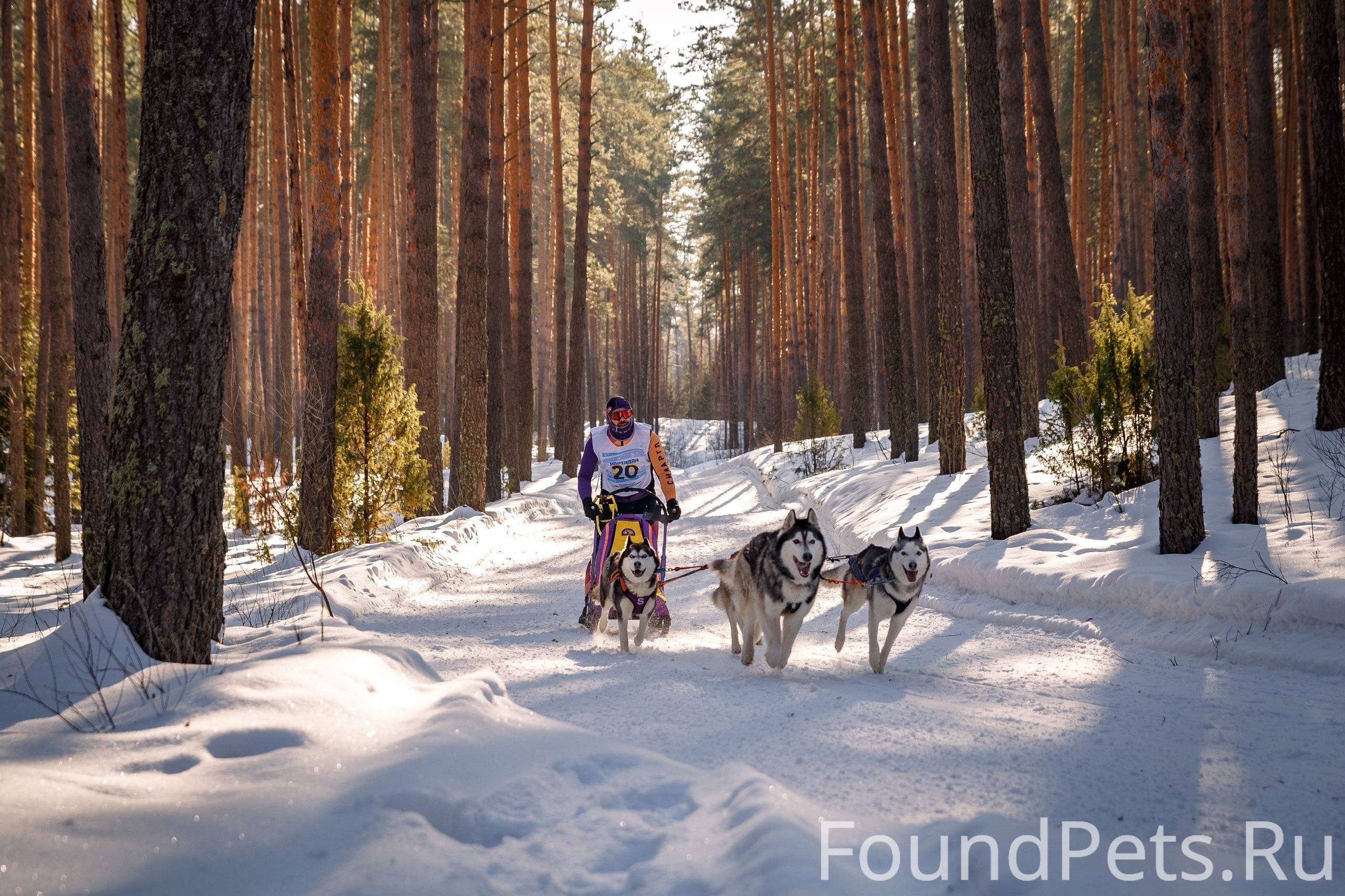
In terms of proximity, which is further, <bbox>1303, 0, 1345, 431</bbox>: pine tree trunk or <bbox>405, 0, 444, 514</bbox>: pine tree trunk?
<bbox>405, 0, 444, 514</bbox>: pine tree trunk

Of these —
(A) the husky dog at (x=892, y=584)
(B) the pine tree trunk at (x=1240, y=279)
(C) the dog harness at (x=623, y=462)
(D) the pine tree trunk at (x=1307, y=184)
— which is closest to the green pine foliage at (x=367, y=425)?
(C) the dog harness at (x=623, y=462)

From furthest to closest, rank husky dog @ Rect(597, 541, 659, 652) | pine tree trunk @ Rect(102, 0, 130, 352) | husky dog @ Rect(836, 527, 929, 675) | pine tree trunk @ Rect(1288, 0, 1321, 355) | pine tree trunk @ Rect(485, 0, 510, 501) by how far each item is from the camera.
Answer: pine tree trunk @ Rect(1288, 0, 1321, 355) < pine tree trunk @ Rect(485, 0, 510, 501) < pine tree trunk @ Rect(102, 0, 130, 352) < husky dog @ Rect(597, 541, 659, 652) < husky dog @ Rect(836, 527, 929, 675)

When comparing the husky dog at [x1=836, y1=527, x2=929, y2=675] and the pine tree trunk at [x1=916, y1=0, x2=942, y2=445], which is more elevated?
the pine tree trunk at [x1=916, y1=0, x2=942, y2=445]

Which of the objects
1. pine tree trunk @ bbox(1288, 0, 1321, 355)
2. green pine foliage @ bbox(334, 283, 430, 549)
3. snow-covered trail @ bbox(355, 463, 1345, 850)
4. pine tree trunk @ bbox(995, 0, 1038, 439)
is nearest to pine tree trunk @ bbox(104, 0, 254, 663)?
snow-covered trail @ bbox(355, 463, 1345, 850)

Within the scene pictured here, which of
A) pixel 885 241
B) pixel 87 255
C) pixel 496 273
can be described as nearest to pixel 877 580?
pixel 87 255

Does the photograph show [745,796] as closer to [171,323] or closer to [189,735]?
[189,735]

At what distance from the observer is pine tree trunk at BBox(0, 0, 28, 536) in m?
13.8

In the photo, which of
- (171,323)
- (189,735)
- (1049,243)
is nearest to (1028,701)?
(189,735)

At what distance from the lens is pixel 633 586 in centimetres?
668

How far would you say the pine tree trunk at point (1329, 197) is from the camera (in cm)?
1016

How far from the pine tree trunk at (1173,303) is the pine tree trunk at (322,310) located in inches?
404

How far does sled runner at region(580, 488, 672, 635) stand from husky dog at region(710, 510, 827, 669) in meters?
1.27

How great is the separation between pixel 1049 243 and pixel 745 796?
1682 centimetres

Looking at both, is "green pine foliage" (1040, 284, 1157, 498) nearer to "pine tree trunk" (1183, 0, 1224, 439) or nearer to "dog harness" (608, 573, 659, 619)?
"pine tree trunk" (1183, 0, 1224, 439)
